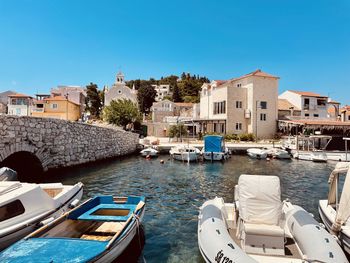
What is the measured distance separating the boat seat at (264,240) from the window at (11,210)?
606 centimetres

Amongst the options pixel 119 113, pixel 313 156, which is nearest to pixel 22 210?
pixel 313 156

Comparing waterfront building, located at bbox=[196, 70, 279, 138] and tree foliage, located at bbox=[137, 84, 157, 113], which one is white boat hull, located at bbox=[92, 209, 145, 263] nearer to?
waterfront building, located at bbox=[196, 70, 279, 138]

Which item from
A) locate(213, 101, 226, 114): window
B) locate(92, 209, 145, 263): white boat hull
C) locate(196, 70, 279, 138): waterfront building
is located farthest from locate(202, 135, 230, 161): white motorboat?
locate(92, 209, 145, 263): white boat hull

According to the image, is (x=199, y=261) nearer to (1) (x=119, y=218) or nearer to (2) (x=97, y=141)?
(1) (x=119, y=218)

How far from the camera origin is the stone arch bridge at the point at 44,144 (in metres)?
14.0

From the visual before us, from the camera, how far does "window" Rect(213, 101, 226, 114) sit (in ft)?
148

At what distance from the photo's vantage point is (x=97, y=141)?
25266 mm

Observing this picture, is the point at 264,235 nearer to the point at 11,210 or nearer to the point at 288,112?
the point at 11,210

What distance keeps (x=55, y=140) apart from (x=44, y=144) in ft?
4.25

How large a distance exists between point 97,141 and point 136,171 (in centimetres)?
717

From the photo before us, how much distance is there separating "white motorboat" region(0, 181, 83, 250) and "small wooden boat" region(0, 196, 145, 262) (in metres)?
1.01

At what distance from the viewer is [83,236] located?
6547 mm

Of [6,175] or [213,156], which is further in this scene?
[213,156]

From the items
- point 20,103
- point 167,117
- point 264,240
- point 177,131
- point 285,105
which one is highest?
point 20,103
